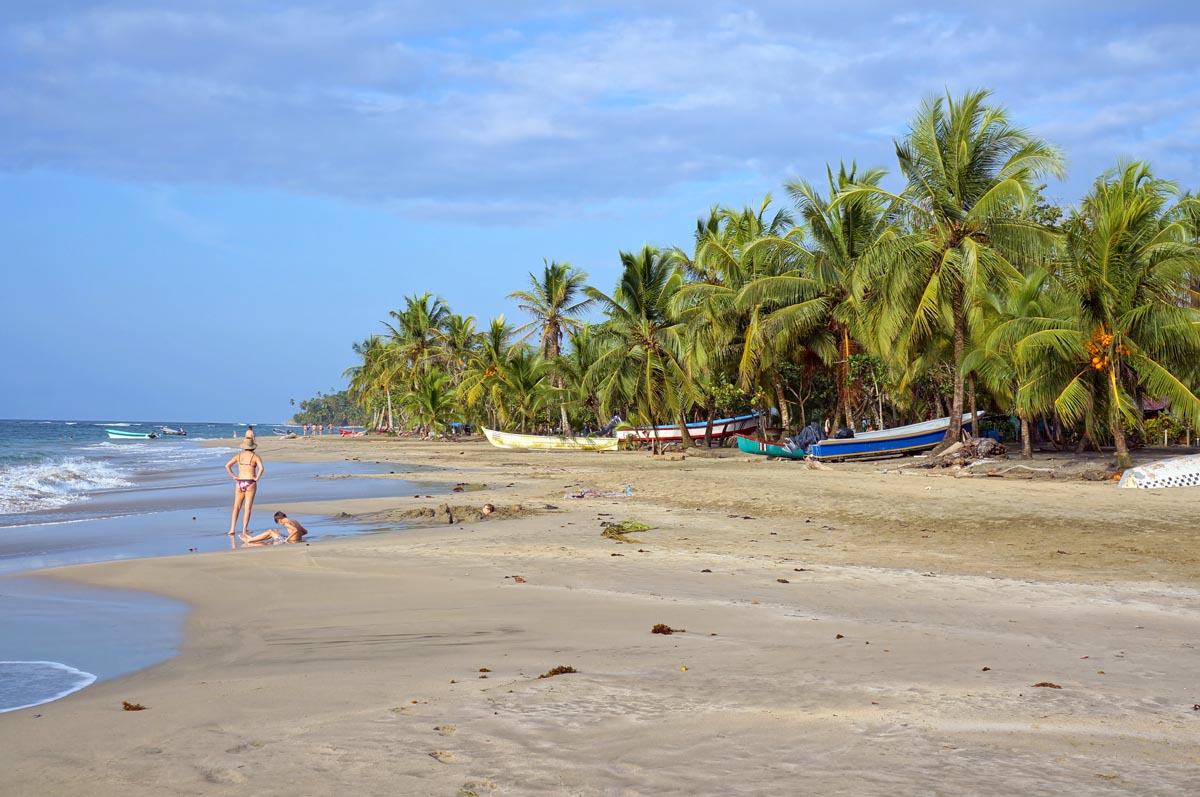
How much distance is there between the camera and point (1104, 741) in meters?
3.94

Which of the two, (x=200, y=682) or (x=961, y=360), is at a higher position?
(x=961, y=360)

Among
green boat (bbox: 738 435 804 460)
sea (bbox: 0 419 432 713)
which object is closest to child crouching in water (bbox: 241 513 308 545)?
sea (bbox: 0 419 432 713)

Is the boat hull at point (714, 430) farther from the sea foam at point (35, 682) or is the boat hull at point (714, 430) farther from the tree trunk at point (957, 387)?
the sea foam at point (35, 682)

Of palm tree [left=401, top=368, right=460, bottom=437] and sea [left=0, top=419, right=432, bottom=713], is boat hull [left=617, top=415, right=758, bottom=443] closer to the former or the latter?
sea [left=0, top=419, right=432, bottom=713]

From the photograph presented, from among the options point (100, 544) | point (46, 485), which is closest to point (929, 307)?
point (100, 544)

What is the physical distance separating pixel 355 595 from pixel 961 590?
17.5ft

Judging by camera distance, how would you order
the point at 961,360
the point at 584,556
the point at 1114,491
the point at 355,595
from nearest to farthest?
1. the point at 355,595
2. the point at 584,556
3. the point at 1114,491
4. the point at 961,360

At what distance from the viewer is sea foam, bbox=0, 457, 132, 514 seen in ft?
64.8

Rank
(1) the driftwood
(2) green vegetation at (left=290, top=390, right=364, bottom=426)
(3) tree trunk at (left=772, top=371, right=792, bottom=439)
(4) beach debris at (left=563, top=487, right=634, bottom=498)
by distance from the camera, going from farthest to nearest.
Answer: (2) green vegetation at (left=290, top=390, right=364, bottom=426) → (3) tree trunk at (left=772, top=371, right=792, bottom=439) → (1) the driftwood → (4) beach debris at (left=563, top=487, right=634, bottom=498)

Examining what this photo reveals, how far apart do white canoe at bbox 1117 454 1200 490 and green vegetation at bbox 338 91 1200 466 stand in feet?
7.56

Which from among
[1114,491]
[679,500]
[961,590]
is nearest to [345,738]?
[961,590]

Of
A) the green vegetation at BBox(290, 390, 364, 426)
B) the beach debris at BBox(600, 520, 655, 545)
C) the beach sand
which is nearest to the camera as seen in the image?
the beach sand

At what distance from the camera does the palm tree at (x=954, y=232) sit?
23969mm

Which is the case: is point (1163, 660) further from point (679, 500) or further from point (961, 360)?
point (961, 360)
